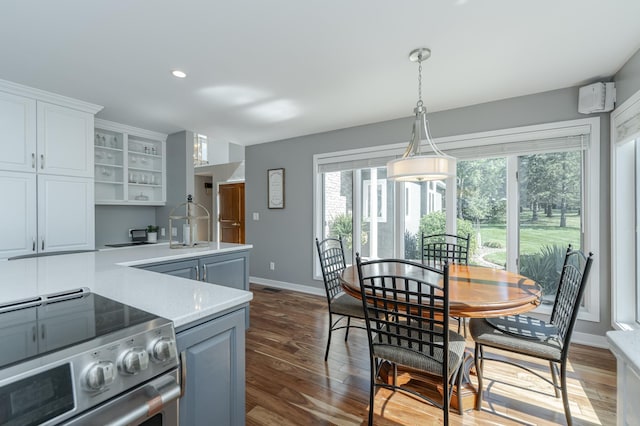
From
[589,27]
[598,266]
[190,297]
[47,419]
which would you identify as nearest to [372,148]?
[589,27]

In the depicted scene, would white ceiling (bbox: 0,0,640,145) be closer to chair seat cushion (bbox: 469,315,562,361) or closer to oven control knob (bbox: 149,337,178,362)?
oven control knob (bbox: 149,337,178,362)

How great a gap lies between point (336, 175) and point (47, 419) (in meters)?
3.72

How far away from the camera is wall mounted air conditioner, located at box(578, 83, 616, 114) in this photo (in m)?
2.43

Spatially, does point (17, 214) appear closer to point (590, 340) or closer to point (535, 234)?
point (535, 234)

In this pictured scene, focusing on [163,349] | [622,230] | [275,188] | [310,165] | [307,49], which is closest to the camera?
[163,349]

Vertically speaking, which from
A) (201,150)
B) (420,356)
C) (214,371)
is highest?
(201,150)

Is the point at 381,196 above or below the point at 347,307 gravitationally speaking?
above

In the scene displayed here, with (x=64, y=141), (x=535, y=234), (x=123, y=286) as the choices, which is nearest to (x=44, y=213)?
(x=64, y=141)

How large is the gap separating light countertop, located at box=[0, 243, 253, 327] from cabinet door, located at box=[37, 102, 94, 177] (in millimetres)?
1430

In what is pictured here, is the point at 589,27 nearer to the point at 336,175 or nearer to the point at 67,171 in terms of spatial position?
the point at 336,175

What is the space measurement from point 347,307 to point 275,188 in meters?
2.74

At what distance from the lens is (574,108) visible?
2.65 meters

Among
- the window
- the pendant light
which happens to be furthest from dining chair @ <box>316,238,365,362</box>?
the window

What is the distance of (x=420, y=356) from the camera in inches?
59.7
